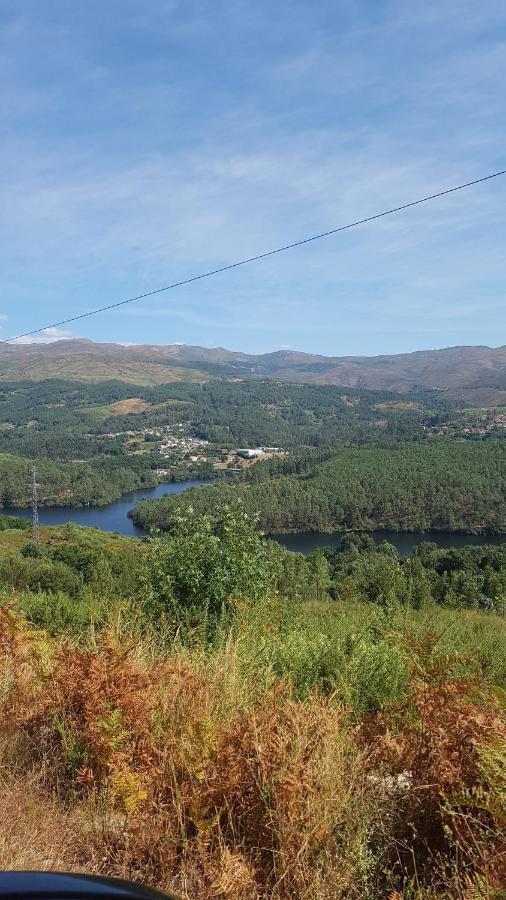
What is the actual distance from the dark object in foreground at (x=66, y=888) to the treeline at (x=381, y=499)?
268ft

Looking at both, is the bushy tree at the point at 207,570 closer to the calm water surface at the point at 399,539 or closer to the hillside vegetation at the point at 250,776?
the hillside vegetation at the point at 250,776

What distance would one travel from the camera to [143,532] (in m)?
87.3

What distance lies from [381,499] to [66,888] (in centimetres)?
9734

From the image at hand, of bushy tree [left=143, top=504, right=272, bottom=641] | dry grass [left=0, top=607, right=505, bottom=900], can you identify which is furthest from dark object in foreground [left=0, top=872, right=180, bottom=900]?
bushy tree [left=143, top=504, right=272, bottom=641]

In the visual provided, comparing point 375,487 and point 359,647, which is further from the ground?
point 359,647

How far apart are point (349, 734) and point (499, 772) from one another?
88cm

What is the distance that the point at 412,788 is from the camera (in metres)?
2.41

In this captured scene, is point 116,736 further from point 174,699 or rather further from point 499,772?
point 499,772

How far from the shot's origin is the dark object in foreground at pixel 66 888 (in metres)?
1.13

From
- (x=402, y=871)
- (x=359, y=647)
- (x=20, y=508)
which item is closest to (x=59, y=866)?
(x=402, y=871)

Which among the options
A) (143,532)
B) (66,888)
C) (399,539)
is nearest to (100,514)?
(143,532)

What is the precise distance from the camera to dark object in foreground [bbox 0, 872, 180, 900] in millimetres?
1135

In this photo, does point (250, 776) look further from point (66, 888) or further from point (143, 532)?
point (143, 532)

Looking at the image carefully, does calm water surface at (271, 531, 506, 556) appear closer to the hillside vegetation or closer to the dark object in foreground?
the hillside vegetation
